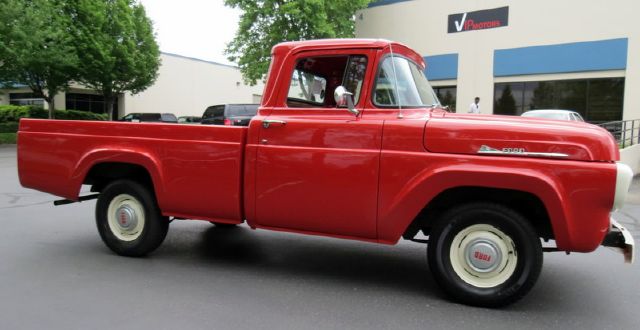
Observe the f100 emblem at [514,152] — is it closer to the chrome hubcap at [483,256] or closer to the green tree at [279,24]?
the chrome hubcap at [483,256]

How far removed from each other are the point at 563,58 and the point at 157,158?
65.1 feet

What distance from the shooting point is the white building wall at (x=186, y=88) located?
3919 cm

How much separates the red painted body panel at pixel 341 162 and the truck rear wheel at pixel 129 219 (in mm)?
297

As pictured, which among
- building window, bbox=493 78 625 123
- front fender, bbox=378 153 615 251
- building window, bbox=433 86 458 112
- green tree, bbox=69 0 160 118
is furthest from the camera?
green tree, bbox=69 0 160 118

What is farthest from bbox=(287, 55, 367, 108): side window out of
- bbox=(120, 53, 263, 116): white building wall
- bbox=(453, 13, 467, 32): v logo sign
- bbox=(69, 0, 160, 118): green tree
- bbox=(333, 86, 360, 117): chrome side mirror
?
bbox=(120, 53, 263, 116): white building wall

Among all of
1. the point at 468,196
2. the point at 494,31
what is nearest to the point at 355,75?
the point at 468,196

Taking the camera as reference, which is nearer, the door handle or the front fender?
the front fender

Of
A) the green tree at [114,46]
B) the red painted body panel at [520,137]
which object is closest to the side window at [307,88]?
the red painted body panel at [520,137]

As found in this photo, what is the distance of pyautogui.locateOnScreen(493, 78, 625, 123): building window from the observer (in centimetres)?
1936

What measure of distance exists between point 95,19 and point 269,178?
982 inches

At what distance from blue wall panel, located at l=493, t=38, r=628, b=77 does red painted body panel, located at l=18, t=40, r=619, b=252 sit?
18013 mm

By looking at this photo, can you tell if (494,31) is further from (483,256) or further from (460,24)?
(483,256)

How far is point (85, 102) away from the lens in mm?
35594

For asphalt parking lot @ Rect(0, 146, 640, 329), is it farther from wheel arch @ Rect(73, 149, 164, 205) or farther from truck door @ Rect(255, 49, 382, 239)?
wheel arch @ Rect(73, 149, 164, 205)
